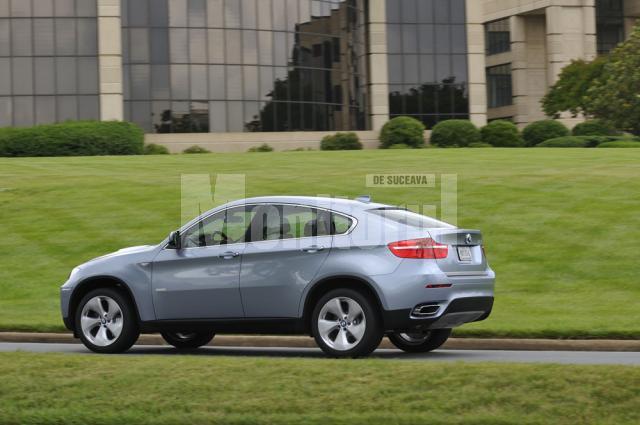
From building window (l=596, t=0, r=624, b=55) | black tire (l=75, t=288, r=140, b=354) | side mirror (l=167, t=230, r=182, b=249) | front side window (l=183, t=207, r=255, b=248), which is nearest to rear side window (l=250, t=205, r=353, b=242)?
front side window (l=183, t=207, r=255, b=248)

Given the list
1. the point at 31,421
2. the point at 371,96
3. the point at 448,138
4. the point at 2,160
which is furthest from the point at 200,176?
the point at 371,96

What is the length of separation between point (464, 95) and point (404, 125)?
983 cm

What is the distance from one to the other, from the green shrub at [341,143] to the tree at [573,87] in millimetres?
14548

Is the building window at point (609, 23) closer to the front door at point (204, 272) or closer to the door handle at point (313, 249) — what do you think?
the front door at point (204, 272)

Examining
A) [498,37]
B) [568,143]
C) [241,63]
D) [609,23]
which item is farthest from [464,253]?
[609,23]

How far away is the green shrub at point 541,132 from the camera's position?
5869 cm

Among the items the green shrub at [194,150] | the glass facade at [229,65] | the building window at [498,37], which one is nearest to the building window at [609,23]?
the building window at [498,37]

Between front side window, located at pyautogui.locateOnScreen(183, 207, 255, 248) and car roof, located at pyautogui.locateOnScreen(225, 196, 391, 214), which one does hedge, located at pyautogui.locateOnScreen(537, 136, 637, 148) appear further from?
front side window, located at pyautogui.locateOnScreen(183, 207, 255, 248)

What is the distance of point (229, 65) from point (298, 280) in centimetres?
5013

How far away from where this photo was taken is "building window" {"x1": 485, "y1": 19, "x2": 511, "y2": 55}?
85.4 metres

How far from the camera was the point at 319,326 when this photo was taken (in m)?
11.1

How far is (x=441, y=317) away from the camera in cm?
1087

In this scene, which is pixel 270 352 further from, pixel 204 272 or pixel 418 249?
pixel 418 249

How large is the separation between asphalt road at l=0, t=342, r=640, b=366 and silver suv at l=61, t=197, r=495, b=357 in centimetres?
40
